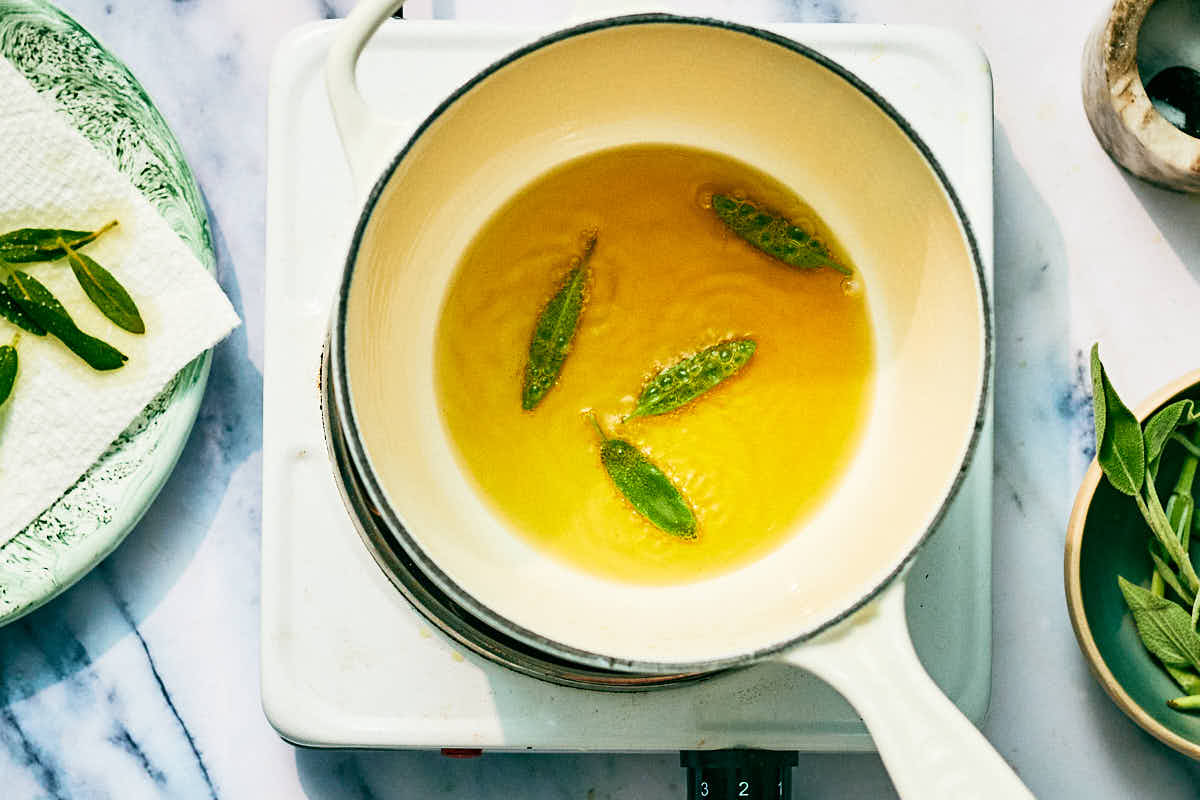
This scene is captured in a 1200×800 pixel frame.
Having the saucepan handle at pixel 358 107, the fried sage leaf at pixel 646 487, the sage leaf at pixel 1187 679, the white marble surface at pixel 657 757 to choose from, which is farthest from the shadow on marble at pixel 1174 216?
the saucepan handle at pixel 358 107

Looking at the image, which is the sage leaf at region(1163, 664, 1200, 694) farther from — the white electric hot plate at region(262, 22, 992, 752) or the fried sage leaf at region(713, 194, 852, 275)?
the fried sage leaf at region(713, 194, 852, 275)

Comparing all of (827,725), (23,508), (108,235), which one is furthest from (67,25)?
(827,725)

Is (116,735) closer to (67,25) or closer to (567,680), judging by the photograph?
(567,680)

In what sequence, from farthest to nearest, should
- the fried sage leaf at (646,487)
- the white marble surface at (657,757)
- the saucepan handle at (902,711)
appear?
the white marble surface at (657,757) → the fried sage leaf at (646,487) → the saucepan handle at (902,711)

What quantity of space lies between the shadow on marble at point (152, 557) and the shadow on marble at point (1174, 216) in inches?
21.8

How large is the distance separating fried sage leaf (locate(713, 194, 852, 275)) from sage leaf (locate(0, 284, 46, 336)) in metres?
0.39

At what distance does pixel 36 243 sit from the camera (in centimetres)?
61

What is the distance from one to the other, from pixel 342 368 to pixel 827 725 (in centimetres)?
31

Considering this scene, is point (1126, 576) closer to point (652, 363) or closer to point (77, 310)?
point (652, 363)

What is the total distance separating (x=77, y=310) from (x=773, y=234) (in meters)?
0.40

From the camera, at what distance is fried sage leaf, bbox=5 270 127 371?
607 millimetres

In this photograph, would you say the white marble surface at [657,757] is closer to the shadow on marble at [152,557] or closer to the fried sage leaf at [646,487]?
the shadow on marble at [152,557]

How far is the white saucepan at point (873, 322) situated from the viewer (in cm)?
41

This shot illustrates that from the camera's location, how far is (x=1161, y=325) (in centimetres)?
66
